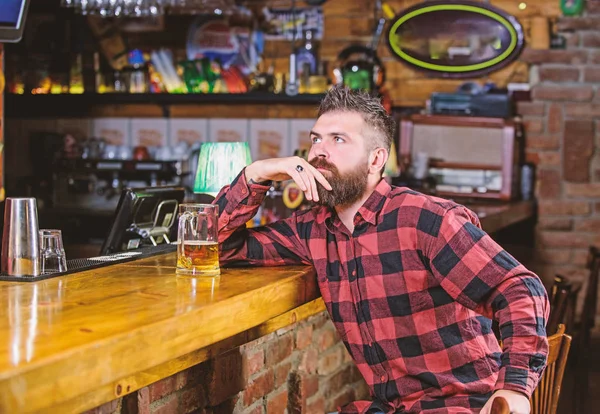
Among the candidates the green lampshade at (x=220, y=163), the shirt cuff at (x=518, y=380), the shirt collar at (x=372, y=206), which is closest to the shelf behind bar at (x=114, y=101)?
the green lampshade at (x=220, y=163)

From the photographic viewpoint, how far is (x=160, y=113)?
6.55 m

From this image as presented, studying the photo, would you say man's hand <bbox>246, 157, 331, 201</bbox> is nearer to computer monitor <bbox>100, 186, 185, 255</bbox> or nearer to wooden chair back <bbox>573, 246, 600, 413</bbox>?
computer monitor <bbox>100, 186, 185, 255</bbox>

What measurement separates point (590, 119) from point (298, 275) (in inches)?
164

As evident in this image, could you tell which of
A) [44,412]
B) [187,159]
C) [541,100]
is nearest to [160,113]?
[187,159]

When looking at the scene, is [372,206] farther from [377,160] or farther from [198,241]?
[198,241]

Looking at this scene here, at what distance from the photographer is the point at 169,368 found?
1.96m

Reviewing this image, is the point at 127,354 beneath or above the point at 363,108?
beneath

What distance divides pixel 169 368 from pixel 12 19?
8.57 feet

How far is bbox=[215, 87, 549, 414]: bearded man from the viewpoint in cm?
211

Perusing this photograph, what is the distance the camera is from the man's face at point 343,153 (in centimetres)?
234

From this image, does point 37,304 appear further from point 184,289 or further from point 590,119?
point 590,119

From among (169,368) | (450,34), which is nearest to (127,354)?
(169,368)

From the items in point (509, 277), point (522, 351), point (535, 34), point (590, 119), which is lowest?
point (522, 351)

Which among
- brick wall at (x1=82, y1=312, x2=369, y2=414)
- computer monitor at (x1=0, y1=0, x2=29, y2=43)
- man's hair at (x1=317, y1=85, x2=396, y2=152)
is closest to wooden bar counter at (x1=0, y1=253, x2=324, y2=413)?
brick wall at (x1=82, y1=312, x2=369, y2=414)
